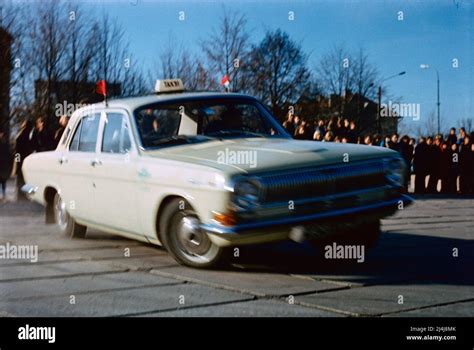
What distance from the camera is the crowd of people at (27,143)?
10.8 m

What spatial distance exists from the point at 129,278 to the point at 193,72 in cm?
225

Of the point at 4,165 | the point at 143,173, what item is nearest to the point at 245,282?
the point at 143,173

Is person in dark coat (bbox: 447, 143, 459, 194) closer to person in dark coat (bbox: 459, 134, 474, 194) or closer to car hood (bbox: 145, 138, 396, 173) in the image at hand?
person in dark coat (bbox: 459, 134, 474, 194)

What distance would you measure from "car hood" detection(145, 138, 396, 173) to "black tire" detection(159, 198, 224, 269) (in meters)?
0.44

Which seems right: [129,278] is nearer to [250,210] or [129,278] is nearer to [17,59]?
[250,210]

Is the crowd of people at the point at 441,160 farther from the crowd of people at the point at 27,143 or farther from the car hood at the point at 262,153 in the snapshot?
the car hood at the point at 262,153

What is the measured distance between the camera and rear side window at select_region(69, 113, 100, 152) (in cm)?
788

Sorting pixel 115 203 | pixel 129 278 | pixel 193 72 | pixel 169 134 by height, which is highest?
pixel 193 72

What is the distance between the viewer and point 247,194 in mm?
5871

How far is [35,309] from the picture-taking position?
496 centimetres

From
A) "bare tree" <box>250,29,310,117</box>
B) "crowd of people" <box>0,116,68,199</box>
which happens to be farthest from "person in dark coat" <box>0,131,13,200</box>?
"bare tree" <box>250,29,310,117</box>

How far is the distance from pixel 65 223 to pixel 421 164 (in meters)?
12.2

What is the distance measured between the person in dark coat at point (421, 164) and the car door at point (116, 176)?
12.5 m
